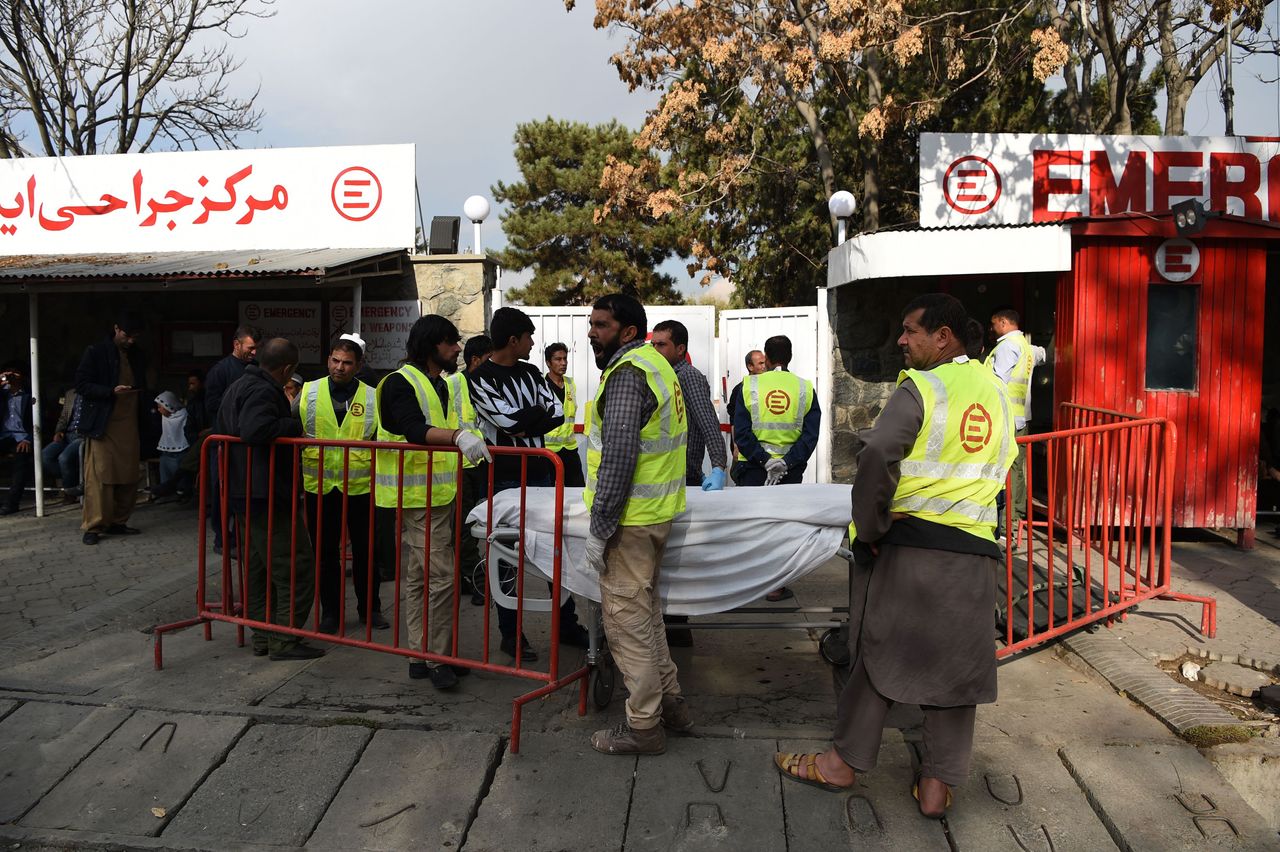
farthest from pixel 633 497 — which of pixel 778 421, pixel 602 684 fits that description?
pixel 778 421

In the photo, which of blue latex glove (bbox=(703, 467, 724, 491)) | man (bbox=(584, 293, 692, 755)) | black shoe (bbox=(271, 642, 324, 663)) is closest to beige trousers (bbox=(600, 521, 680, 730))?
man (bbox=(584, 293, 692, 755))

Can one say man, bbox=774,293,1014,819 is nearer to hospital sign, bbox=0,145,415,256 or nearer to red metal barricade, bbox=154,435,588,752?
red metal barricade, bbox=154,435,588,752

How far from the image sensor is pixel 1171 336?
778cm

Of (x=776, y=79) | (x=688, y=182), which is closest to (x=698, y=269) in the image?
(x=688, y=182)

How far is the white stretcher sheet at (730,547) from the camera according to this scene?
4234 mm

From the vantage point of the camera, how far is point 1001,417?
339 centimetres

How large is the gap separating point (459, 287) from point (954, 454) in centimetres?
728

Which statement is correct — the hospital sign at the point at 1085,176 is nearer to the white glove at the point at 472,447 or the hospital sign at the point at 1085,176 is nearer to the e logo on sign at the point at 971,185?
the e logo on sign at the point at 971,185

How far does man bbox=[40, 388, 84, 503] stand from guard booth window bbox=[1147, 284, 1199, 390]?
33.5 ft

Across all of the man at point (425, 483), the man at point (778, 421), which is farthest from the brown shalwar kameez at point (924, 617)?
the man at point (778, 421)

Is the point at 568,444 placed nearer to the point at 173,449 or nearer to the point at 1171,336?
the point at 1171,336

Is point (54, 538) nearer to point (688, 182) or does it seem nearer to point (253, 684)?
point (253, 684)

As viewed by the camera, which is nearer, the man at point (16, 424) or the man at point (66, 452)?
the man at point (16, 424)

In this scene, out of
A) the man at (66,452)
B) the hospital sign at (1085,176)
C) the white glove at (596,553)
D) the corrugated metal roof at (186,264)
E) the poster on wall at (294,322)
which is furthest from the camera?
the poster on wall at (294,322)
